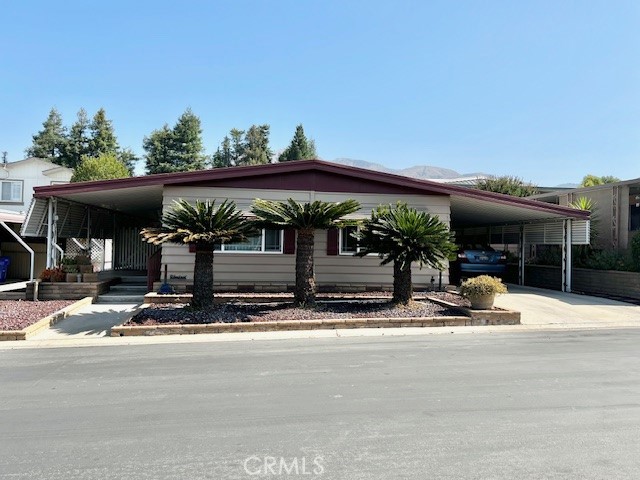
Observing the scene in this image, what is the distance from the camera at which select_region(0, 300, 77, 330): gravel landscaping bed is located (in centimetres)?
859

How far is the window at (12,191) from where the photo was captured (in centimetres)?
3077

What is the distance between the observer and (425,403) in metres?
4.68

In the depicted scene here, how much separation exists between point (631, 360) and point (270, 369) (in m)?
5.05

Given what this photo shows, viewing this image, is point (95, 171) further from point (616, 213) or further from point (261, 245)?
point (616, 213)

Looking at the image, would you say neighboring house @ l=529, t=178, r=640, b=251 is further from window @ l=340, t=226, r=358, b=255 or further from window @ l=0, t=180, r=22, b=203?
window @ l=0, t=180, r=22, b=203

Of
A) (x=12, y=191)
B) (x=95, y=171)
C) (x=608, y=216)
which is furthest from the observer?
(x=95, y=171)

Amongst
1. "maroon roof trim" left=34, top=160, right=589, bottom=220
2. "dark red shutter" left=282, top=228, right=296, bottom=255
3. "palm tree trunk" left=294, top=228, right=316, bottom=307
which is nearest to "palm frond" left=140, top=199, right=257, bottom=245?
"palm tree trunk" left=294, top=228, right=316, bottom=307

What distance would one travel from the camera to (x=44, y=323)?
8.84 metres

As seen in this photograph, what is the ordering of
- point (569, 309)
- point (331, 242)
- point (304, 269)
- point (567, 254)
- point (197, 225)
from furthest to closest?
1. point (567, 254)
2. point (331, 242)
3. point (569, 309)
4. point (304, 269)
5. point (197, 225)

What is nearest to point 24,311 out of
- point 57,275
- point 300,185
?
point 57,275

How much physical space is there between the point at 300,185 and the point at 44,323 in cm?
667

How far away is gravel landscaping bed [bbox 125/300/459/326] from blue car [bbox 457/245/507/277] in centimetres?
429

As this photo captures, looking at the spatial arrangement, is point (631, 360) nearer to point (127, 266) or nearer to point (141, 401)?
point (141, 401)

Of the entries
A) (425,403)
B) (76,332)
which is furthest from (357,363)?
(76,332)
